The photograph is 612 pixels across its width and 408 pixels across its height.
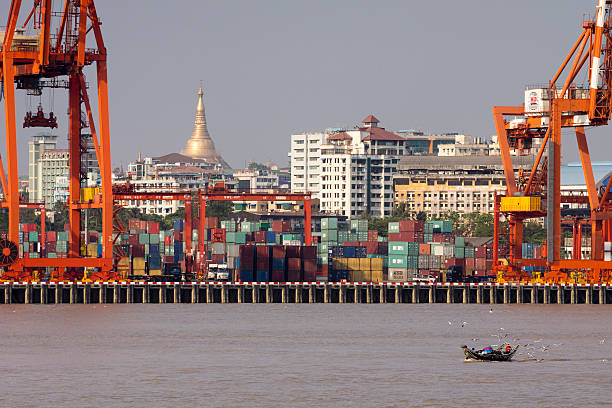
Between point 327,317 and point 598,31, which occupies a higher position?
point 598,31

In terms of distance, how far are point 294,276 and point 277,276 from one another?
1.29 meters

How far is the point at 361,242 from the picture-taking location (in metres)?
149

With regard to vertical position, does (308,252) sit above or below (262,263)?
above

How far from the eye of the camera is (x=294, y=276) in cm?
11419

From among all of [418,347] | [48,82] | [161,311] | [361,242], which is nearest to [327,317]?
[161,311]

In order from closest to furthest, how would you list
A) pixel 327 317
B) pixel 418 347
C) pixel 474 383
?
pixel 474 383, pixel 418 347, pixel 327 317

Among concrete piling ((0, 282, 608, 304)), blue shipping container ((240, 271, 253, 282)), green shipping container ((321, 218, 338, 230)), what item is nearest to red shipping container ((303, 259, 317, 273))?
blue shipping container ((240, 271, 253, 282))

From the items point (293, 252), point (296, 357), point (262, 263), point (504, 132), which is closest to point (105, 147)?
point (262, 263)

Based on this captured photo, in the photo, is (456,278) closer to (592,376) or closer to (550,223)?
(550,223)

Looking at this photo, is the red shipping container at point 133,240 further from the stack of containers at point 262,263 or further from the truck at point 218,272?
the stack of containers at point 262,263

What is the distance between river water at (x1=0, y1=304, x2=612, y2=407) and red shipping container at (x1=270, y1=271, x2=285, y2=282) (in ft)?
50.8

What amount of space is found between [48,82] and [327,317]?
23.8m

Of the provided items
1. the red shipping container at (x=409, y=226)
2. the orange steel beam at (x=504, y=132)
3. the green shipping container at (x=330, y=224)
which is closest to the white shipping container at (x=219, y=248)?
the red shipping container at (x=409, y=226)

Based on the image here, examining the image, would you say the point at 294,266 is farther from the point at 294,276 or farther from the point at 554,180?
the point at 554,180
